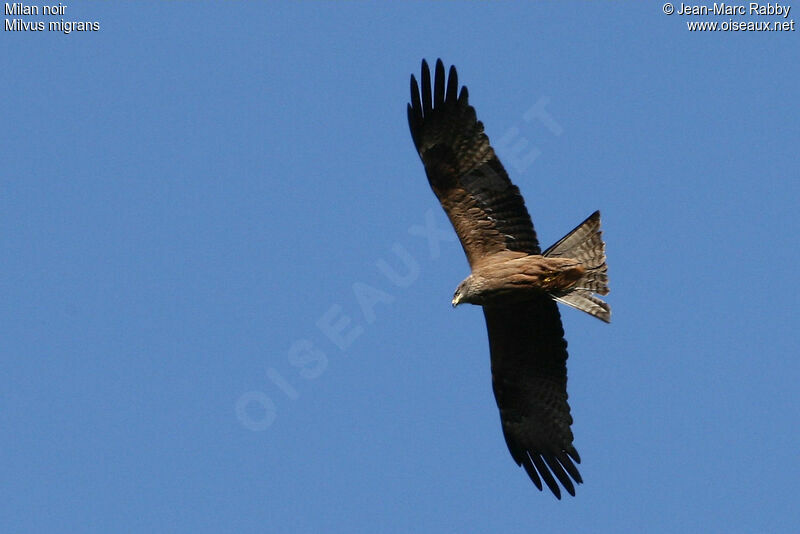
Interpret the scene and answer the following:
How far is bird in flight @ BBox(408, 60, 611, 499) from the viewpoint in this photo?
11.0 meters

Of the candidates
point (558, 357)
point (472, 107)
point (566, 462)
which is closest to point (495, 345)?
point (558, 357)

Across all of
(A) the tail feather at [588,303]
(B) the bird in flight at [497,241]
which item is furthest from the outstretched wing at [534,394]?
(A) the tail feather at [588,303]

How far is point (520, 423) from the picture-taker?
40.0 ft

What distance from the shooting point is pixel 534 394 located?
12047 millimetres

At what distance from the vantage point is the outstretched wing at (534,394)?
11.7 meters

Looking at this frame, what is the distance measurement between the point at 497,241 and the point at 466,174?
2.18 feet

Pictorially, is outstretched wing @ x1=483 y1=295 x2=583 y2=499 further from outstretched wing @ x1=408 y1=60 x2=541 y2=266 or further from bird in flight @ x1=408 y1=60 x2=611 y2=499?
outstretched wing @ x1=408 y1=60 x2=541 y2=266

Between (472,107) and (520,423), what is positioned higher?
(472,107)

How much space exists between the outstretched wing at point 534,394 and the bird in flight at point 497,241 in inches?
0.6

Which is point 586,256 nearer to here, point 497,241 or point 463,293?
point 497,241

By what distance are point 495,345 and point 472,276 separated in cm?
99

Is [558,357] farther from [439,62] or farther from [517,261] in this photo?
[439,62]

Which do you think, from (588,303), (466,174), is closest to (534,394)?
(588,303)

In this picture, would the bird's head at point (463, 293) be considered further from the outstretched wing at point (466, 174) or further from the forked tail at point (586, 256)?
the forked tail at point (586, 256)
